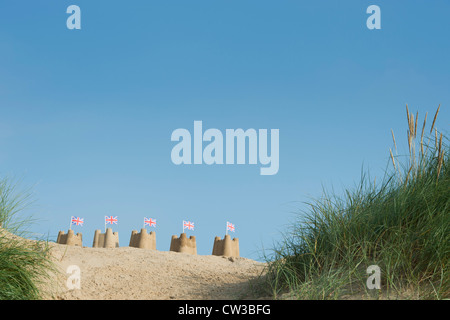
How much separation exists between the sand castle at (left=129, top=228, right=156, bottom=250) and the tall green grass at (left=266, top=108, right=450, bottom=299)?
6.93 m

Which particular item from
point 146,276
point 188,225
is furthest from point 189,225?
point 146,276

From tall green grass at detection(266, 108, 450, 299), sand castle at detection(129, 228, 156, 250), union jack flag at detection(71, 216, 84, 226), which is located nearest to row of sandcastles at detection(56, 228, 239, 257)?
sand castle at detection(129, 228, 156, 250)

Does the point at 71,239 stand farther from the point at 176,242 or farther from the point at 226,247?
the point at 226,247

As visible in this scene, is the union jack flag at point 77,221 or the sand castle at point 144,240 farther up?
the union jack flag at point 77,221

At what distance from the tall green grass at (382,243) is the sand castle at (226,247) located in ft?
19.9

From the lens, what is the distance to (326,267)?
16.1 ft

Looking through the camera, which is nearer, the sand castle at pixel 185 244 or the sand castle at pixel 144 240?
the sand castle at pixel 185 244

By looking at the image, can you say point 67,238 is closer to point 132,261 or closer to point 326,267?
point 132,261

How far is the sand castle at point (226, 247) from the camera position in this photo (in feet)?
38.0

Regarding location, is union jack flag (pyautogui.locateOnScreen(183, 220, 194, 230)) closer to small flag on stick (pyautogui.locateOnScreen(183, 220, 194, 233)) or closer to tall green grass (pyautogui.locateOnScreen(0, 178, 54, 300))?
small flag on stick (pyautogui.locateOnScreen(183, 220, 194, 233))

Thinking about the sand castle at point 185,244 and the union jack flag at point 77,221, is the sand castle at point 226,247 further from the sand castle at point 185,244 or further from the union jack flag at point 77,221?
the union jack flag at point 77,221

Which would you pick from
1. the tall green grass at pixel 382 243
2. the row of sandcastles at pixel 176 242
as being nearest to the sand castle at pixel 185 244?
the row of sandcastles at pixel 176 242
